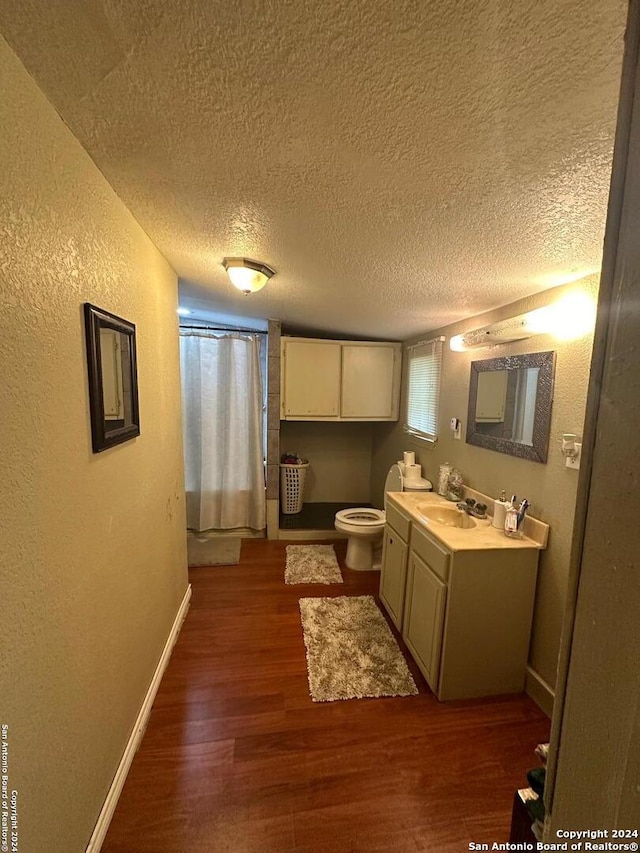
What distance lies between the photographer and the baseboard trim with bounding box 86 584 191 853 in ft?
3.46

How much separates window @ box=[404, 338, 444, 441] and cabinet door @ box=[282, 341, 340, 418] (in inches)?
28.8

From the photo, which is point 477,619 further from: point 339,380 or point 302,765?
point 339,380

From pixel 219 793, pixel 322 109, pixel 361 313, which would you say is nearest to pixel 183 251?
pixel 322 109

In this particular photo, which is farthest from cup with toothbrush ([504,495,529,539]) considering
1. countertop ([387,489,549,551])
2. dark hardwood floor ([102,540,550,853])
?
dark hardwood floor ([102,540,550,853])

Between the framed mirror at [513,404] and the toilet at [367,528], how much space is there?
0.70m

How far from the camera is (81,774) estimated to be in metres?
0.96

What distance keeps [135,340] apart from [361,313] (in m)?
1.60

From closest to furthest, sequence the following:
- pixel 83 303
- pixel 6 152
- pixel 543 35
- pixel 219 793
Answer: pixel 543 35 < pixel 6 152 < pixel 83 303 < pixel 219 793

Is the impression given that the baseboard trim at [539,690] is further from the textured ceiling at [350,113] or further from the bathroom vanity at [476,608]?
the textured ceiling at [350,113]

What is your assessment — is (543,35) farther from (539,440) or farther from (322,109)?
(539,440)

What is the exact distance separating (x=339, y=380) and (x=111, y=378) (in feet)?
8.05

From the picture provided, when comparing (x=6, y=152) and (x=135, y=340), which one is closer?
(x=6, y=152)

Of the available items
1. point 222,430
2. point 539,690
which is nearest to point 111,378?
point 222,430

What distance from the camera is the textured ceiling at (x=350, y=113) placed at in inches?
20.9
